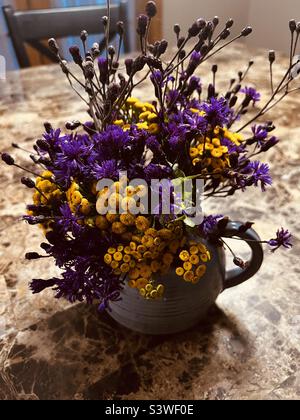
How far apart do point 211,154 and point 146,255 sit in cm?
17

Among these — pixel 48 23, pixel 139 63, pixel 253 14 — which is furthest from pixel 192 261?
pixel 253 14

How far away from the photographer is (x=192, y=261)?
1.74 feet

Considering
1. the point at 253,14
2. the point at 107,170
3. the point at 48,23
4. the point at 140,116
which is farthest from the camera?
the point at 253,14

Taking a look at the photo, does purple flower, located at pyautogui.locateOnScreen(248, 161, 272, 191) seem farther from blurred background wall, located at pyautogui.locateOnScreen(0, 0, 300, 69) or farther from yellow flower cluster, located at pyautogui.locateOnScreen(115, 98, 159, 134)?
blurred background wall, located at pyautogui.locateOnScreen(0, 0, 300, 69)

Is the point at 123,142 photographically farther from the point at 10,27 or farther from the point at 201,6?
the point at 201,6

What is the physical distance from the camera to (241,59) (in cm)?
179

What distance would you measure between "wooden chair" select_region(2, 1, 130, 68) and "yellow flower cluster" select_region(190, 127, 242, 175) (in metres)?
1.42

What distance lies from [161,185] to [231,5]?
129 inches

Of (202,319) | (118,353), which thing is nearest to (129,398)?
(118,353)

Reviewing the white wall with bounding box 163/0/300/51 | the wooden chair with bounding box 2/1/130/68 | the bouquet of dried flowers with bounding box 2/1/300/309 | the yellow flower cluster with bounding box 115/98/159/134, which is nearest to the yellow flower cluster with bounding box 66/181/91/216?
the bouquet of dried flowers with bounding box 2/1/300/309

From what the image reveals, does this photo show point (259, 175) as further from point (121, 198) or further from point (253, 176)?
point (121, 198)

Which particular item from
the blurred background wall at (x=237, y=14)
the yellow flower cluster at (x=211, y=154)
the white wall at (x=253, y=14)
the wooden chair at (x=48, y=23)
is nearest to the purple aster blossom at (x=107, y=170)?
the yellow flower cluster at (x=211, y=154)

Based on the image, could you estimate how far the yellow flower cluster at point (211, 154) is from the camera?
57 centimetres

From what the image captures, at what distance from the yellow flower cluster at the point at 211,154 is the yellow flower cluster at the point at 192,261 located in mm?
104
